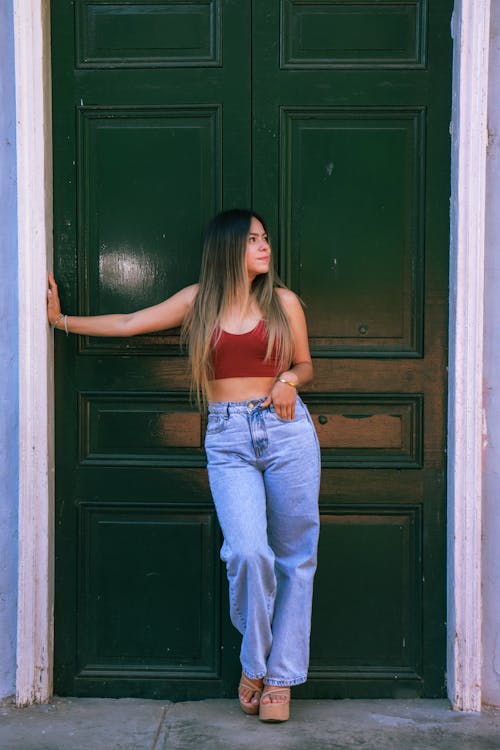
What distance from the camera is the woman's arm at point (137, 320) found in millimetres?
3707

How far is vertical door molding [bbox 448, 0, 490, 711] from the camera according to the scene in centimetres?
370

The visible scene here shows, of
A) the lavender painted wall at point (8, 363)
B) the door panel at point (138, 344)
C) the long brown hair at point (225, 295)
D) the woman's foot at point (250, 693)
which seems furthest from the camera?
the door panel at point (138, 344)

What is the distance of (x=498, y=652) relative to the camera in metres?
3.80

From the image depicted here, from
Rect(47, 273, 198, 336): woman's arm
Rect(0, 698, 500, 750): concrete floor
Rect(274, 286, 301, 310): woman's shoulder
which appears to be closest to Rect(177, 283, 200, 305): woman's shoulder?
Rect(47, 273, 198, 336): woman's arm

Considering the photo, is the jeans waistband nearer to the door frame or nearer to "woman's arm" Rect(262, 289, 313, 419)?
"woman's arm" Rect(262, 289, 313, 419)

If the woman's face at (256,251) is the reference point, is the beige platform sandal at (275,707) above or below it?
below

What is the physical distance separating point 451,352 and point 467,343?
0.35 ft

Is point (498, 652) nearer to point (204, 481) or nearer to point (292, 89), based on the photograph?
point (204, 481)

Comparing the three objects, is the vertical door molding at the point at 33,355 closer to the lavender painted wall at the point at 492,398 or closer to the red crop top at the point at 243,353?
the red crop top at the point at 243,353

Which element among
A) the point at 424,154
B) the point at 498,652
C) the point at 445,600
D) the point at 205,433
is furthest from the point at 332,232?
the point at 498,652

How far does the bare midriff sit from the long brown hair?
0.07 m

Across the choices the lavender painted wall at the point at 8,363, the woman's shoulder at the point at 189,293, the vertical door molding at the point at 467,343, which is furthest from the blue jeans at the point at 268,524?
the lavender painted wall at the point at 8,363

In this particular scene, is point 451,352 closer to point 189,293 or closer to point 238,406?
point 238,406

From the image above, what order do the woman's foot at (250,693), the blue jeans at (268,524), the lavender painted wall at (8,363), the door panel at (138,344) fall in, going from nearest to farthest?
the blue jeans at (268,524), the woman's foot at (250,693), the lavender painted wall at (8,363), the door panel at (138,344)
